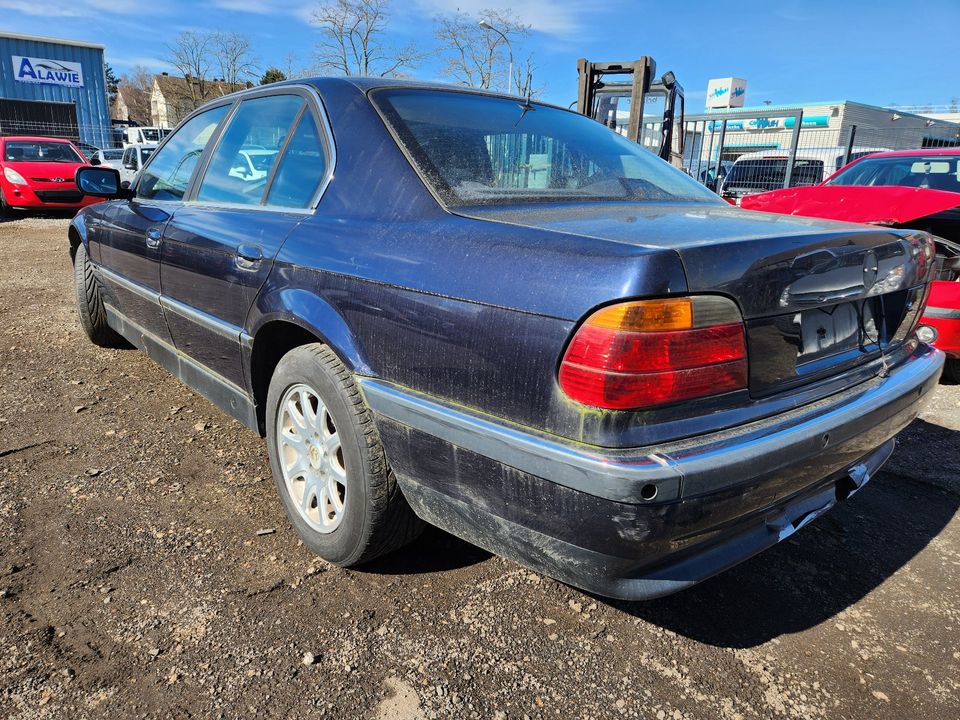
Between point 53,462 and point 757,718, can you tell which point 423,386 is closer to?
point 757,718

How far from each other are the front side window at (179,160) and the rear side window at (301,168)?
88 centimetres

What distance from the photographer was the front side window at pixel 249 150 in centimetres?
262

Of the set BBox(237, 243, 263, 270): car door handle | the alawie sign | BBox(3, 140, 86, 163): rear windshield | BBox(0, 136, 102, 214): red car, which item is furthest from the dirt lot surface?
the alawie sign

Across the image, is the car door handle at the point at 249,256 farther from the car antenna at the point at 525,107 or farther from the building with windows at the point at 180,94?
the building with windows at the point at 180,94

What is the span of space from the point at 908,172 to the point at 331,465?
5.97 meters

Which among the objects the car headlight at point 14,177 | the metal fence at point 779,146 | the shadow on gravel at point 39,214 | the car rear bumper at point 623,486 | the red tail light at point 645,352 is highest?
the metal fence at point 779,146

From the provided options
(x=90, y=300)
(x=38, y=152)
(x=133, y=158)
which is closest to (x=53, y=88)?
(x=133, y=158)

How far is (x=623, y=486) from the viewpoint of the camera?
56.6 inches

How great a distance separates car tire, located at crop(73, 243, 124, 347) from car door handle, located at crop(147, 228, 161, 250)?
1.38 meters

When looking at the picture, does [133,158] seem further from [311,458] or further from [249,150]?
[311,458]

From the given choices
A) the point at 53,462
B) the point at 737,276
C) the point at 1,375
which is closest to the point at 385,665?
the point at 737,276

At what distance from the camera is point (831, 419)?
1797 millimetres

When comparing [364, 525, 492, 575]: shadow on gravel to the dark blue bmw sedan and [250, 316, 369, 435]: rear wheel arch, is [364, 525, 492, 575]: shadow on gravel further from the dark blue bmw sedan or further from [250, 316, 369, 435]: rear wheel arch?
[250, 316, 369, 435]: rear wheel arch

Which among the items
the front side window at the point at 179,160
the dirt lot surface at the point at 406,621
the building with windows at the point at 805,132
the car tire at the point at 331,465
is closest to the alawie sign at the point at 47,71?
the building with windows at the point at 805,132
